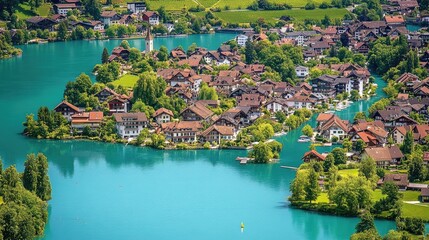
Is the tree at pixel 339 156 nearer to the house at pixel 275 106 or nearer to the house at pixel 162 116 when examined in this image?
the house at pixel 275 106

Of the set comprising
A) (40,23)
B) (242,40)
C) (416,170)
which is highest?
(40,23)

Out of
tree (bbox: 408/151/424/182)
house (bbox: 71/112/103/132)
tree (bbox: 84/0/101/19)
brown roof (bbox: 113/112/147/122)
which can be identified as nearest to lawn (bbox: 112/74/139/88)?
house (bbox: 71/112/103/132)

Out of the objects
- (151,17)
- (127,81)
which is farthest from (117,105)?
(151,17)

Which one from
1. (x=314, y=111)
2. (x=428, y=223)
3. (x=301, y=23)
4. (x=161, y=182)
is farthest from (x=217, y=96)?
(x=301, y=23)

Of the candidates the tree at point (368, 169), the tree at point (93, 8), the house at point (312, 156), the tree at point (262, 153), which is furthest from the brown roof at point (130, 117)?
the tree at point (93, 8)

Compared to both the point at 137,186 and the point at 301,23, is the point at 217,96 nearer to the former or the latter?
the point at 137,186

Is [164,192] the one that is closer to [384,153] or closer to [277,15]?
[384,153]
